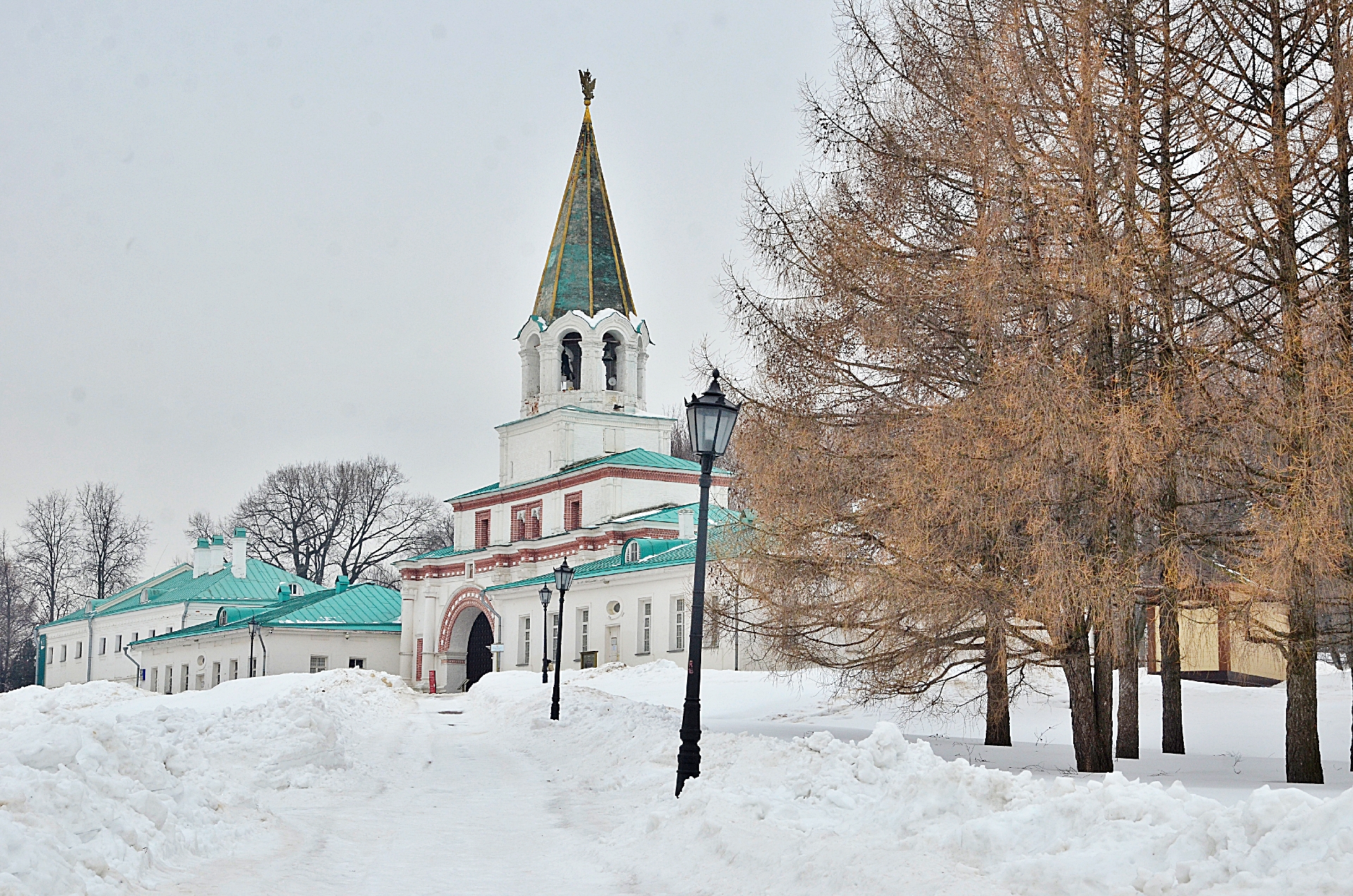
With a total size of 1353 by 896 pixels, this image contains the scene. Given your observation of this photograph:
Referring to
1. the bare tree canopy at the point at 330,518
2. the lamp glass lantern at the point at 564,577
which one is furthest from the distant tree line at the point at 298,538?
the lamp glass lantern at the point at 564,577

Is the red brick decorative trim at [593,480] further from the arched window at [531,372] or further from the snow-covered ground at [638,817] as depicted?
the snow-covered ground at [638,817]

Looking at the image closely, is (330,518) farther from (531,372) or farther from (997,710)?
(997,710)

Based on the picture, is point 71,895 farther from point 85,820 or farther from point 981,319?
point 981,319

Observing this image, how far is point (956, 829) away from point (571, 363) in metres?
49.0

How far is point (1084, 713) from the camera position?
13969 millimetres

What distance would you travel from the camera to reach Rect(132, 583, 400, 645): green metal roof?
57969mm

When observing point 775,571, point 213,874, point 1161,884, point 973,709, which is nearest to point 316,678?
point 973,709

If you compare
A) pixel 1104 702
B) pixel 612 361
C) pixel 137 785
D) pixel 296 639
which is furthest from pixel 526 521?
pixel 137 785

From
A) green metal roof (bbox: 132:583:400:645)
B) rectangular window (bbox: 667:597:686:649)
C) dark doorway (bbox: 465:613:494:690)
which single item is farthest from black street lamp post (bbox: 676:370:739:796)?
green metal roof (bbox: 132:583:400:645)

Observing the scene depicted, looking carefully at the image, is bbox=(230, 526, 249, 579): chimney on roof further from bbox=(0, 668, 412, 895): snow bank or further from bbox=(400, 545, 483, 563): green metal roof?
bbox=(0, 668, 412, 895): snow bank

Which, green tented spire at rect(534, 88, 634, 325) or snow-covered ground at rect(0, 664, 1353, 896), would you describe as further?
green tented spire at rect(534, 88, 634, 325)

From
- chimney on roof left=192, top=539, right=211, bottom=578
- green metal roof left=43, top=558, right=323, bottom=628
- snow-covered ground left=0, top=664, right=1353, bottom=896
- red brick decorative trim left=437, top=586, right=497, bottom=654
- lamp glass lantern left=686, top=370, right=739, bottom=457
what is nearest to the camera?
snow-covered ground left=0, top=664, right=1353, bottom=896

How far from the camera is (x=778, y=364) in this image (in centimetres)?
1638

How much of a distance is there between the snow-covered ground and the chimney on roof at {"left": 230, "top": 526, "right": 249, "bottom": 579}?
53.9 meters
